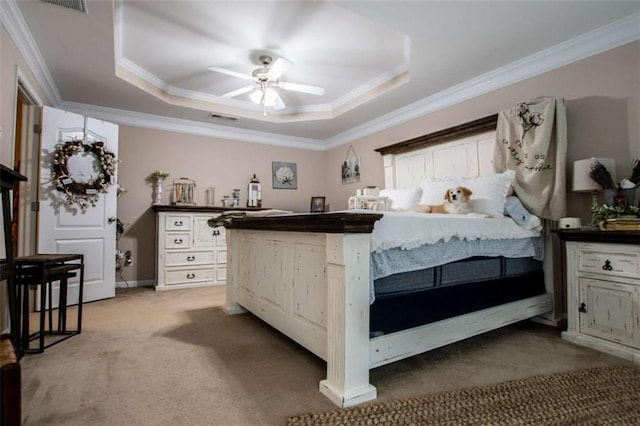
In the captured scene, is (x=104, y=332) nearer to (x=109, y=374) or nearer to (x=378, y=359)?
(x=109, y=374)

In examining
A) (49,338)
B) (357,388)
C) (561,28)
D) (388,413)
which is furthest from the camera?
(561,28)

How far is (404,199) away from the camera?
340 cm

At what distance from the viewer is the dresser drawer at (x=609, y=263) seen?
1977 millimetres

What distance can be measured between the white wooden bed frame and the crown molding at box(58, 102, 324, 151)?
2579mm

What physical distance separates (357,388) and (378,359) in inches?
7.4

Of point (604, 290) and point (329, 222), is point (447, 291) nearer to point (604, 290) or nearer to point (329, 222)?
point (329, 222)

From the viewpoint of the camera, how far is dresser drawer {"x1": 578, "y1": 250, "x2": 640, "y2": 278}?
1.98 meters

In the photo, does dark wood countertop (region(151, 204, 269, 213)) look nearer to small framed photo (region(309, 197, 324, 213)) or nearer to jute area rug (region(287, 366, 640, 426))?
small framed photo (region(309, 197, 324, 213))

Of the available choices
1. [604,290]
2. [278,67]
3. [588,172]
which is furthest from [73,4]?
[604,290]

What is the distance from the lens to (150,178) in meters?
4.50

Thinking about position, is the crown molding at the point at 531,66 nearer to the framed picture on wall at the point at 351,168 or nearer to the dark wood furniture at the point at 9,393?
the framed picture on wall at the point at 351,168

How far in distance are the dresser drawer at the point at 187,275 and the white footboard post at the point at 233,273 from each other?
1.54 m

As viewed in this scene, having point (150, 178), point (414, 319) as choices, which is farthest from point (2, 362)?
point (150, 178)

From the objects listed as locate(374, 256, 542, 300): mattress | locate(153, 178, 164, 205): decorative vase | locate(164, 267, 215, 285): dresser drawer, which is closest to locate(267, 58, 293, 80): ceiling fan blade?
locate(374, 256, 542, 300): mattress
